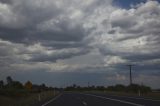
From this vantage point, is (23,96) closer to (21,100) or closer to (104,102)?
(21,100)

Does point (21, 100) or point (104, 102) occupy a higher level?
point (21, 100)

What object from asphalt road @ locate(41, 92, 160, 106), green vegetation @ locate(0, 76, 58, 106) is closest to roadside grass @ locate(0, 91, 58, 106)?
green vegetation @ locate(0, 76, 58, 106)

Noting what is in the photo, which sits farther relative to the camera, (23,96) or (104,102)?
(23,96)

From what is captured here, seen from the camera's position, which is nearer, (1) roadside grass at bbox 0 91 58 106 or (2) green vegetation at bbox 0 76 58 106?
(1) roadside grass at bbox 0 91 58 106

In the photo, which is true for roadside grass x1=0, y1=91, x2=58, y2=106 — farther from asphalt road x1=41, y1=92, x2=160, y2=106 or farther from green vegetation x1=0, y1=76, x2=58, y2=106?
asphalt road x1=41, y1=92, x2=160, y2=106

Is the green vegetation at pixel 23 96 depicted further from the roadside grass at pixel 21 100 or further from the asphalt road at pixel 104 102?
the asphalt road at pixel 104 102

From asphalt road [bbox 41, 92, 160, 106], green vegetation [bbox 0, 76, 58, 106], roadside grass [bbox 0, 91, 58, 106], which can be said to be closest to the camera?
asphalt road [bbox 41, 92, 160, 106]

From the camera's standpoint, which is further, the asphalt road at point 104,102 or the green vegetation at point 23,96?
the green vegetation at point 23,96

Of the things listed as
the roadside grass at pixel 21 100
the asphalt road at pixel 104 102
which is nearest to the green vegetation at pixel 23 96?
the roadside grass at pixel 21 100

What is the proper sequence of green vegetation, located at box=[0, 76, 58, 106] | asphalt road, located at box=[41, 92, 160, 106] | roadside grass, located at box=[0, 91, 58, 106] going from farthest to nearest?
green vegetation, located at box=[0, 76, 58, 106] < roadside grass, located at box=[0, 91, 58, 106] < asphalt road, located at box=[41, 92, 160, 106]

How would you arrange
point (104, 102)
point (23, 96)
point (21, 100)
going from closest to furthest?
1. point (104, 102)
2. point (21, 100)
3. point (23, 96)

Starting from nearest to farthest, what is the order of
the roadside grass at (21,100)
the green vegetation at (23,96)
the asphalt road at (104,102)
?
the asphalt road at (104,102) < the roadside grass at (21,100) < the green vegetation at (23,96)

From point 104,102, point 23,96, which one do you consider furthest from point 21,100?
point 23,96

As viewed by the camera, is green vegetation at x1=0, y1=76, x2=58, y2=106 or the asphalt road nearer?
the asphalt road
